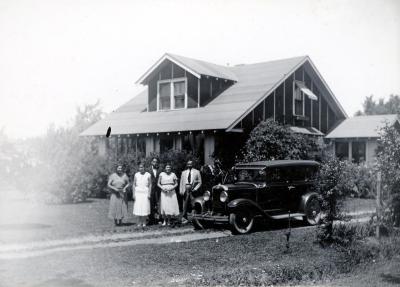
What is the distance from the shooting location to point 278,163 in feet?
46.0

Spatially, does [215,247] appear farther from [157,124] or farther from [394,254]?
[157,124]

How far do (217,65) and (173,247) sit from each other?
54.9 feet

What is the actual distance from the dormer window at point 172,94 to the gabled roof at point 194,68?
0.79 m

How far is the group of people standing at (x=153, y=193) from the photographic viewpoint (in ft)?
46.2

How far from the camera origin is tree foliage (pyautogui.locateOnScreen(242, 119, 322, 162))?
1912 cm

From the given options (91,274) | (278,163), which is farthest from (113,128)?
(91,274)

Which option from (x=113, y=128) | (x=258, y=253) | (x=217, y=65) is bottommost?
(x=258, y=253)

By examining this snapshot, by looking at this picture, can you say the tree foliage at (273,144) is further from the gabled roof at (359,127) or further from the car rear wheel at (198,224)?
the car rear wheel at (198,224)

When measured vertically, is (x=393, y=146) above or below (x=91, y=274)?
above

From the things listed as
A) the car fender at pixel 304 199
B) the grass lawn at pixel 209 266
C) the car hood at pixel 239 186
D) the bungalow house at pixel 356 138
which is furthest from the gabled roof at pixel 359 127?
the grass lawn at pixel 209 266

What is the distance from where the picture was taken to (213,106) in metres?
22.0

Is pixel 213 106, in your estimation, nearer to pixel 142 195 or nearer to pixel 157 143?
pixel 157 143

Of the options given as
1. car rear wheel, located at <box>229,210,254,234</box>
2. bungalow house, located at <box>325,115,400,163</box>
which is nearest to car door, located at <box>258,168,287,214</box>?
car rear wheel, located at <box>229,210,254,234</box>

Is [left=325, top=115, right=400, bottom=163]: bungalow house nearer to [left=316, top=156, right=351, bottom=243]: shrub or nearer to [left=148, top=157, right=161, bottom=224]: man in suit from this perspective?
[left=148, top=157, right=161, bottom=224]: man in suit
